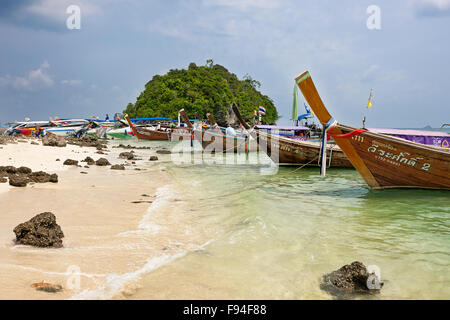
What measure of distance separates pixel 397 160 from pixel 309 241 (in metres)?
4.67

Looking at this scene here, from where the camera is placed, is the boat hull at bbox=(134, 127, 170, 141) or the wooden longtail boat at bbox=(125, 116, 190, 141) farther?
the boat hull at bbox=(134, 127, 170, 141)

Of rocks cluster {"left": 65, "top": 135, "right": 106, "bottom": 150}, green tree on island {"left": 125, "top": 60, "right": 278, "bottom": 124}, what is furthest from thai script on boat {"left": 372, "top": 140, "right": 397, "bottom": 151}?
green tree on island {"left": 125, "top": 60, "right": 278, "bottom": 124}

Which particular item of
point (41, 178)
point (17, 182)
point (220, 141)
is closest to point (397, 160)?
point (41, 178)

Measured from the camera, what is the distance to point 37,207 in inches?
232

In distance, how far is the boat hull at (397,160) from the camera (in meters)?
7.96

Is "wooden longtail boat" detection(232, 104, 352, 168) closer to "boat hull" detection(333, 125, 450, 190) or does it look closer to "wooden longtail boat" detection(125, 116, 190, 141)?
"boat hull" detection(333, 125, 450, 190)

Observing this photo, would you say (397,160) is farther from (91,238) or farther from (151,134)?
(151,134)

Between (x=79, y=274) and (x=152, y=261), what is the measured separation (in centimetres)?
89

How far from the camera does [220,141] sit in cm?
2133

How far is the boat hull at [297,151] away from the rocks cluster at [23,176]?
866 centimetres

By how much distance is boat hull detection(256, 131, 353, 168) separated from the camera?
13.2m

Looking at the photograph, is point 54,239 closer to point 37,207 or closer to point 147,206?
Result: point 37,207

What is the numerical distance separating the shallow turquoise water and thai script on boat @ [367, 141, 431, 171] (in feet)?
2.82
